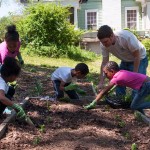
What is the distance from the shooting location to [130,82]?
237 inches

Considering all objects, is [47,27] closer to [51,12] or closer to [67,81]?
[51,12]

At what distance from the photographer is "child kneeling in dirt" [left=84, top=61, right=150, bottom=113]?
5957 millimetres

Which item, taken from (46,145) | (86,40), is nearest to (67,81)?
(46,145)

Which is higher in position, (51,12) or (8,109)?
(51,12)

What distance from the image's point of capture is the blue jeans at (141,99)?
20.3ft

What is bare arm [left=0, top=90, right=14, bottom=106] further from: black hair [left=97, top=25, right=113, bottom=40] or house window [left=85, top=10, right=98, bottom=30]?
house window [left=85, top=10, right=98, bottom=30]

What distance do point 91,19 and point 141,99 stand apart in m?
24.9

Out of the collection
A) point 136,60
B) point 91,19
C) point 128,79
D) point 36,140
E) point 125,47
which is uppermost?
point 91,19

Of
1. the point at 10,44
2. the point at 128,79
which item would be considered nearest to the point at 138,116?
the point at 128,79

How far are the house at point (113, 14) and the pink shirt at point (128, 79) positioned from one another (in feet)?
79.7

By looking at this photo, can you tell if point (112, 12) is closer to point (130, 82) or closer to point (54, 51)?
point (54, 51)

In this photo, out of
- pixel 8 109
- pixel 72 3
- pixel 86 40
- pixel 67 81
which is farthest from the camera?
pixel 72 3

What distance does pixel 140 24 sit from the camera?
99.4 ft

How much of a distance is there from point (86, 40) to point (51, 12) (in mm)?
5920
